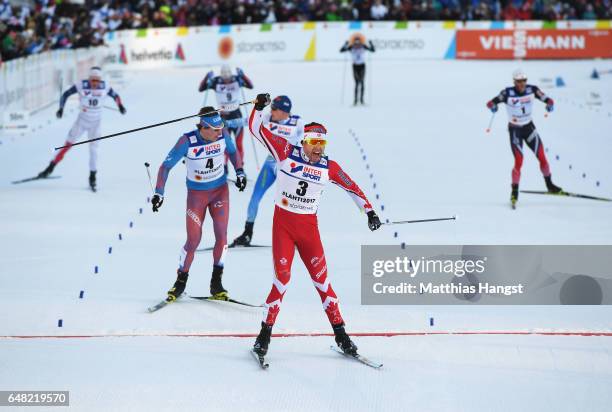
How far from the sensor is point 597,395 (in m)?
7.20

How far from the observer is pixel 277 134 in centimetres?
1234

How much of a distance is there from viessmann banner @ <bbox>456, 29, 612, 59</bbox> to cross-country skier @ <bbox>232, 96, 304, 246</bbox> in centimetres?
2494

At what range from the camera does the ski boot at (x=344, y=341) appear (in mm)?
7984

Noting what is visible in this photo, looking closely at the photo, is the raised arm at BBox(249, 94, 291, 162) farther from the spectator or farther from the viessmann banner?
the viessmann banner

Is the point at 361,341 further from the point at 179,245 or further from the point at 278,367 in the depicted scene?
the point at 179,245

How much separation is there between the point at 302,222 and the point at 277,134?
4438 millimetres

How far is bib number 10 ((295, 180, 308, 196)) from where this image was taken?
26.5 feet

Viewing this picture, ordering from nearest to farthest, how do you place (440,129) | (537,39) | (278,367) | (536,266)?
(278,367) → (536,266) → (440,129) → (537,39)

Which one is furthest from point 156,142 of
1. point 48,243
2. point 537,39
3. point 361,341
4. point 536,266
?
point 537,39

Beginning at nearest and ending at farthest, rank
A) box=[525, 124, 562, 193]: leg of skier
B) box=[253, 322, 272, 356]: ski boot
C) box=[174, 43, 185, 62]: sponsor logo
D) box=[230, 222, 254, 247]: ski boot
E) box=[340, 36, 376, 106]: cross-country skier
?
box=[253, 322, 272, 356]: ski boot → box=[230, 222, 254, 247]: ski boot → box=[525, 124, 562, 193]: leg of skier → box=[340, 36, 376, 106]: cross-country skier → box=[174, 43, 185, 62]: sponsor logo

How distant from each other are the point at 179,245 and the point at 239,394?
4883 mm

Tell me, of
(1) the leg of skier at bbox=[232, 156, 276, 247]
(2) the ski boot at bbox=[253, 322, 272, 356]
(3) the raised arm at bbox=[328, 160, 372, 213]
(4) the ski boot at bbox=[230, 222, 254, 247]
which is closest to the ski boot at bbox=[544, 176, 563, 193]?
(1) the leg of skier at bbox=[232, 156, 276, 247]

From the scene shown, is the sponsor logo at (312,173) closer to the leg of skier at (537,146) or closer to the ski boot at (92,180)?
the leg of skier at (537,146)

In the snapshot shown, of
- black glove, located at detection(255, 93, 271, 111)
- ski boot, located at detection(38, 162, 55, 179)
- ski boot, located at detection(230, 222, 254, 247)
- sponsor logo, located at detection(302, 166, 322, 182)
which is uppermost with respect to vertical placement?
black glove, located at detection(255, 93, 271, 111)
